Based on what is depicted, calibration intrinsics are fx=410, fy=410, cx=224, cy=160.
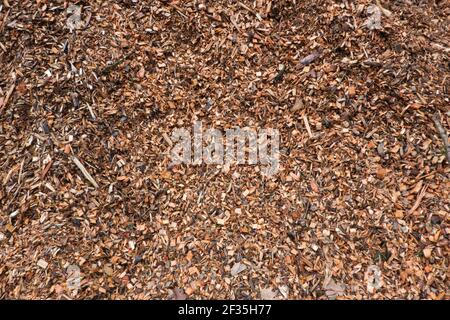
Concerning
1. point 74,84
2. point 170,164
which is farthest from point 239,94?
point 74,84

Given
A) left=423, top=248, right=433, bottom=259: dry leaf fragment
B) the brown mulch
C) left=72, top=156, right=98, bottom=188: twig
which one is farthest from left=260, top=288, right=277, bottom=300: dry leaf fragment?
left=72, top=156, right=98, bottom=188: twig

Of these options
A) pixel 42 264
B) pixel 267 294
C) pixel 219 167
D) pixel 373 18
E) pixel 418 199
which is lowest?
pixel 42 264

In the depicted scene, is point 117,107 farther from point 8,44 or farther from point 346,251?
point 346,251

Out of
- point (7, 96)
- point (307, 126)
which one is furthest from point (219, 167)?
point (7, 96)

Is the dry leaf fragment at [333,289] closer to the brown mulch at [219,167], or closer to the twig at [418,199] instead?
the brown mulch at [219,167]

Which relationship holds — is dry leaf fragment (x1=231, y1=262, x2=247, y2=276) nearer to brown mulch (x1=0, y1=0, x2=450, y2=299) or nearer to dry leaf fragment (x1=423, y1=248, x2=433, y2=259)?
brown mulch (x1=0, y1=0, x2=450, y2=299)

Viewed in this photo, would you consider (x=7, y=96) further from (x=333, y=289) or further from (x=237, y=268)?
(x=333, y=289)

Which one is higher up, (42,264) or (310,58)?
(310,58)

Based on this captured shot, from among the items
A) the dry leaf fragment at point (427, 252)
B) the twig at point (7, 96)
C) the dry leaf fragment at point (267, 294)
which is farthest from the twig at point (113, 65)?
the dry leaf fragment at point (427, 252)
